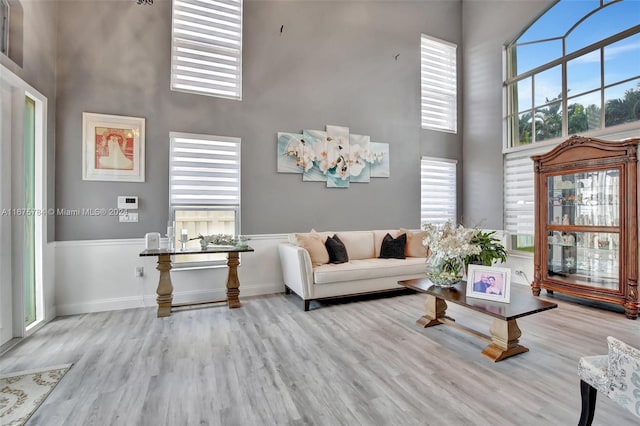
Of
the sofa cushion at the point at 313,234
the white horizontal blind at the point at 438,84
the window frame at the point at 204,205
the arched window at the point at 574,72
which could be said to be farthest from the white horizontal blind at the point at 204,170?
the arched window at the point at 574,72

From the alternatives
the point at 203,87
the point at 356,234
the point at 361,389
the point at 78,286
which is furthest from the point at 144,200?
the point at 361,389

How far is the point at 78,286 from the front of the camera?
3592 millimetres

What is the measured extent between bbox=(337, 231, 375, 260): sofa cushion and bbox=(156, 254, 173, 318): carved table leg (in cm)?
233

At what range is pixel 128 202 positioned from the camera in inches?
147

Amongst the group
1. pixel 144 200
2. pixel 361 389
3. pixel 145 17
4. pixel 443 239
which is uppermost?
pixel 145 17

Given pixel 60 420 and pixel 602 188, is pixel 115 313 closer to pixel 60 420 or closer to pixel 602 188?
pixel 60 420

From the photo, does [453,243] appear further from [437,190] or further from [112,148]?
[112,148]

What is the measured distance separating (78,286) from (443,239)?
162 inches

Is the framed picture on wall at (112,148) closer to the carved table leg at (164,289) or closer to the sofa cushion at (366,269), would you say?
the carved table leg at (164,289)

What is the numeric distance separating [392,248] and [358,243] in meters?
0.51

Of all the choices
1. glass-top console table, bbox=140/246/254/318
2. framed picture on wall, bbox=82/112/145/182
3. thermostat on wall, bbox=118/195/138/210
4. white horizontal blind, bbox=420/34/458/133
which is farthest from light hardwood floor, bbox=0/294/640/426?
white horizontal blind, bbox=420/34/458/133

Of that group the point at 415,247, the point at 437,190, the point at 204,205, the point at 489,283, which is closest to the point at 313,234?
the point at 204,205

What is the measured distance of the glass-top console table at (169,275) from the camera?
3471mm

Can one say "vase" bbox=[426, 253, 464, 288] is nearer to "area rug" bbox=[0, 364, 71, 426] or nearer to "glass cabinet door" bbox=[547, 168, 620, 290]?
"glass cabinet door" bbox=[547, 168, 620, 290]
